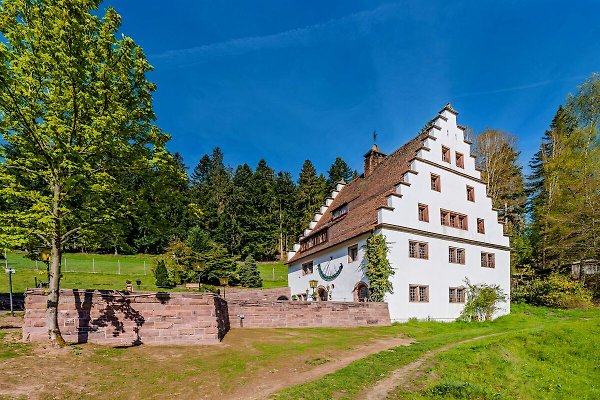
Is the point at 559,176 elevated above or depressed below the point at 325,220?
above

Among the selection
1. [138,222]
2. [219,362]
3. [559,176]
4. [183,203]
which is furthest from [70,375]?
[559,176]

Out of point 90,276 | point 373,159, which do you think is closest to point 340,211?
point 373,159

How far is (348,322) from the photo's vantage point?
2245 cm

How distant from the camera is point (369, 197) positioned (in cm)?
2967

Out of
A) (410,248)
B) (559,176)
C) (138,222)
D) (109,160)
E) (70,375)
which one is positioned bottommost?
(70,375)

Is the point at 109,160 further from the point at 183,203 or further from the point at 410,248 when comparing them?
the point at 410,248

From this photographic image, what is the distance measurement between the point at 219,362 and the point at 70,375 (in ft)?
14.6

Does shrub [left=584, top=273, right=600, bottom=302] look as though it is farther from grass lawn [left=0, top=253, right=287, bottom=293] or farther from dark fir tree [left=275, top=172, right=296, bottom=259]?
dark fir tree [left=275, top=172, right=296, bottom=259]

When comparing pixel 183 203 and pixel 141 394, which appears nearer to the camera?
pixel 141 394

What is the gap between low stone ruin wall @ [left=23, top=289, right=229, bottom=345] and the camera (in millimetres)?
13156

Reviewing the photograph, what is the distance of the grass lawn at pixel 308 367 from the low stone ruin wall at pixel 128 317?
26.0 inches

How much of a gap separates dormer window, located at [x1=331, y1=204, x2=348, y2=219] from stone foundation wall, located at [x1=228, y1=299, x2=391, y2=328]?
1045cm

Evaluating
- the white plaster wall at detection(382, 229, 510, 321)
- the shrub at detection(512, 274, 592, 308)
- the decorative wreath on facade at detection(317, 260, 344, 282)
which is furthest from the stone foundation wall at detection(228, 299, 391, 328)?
the shrub at detection(512, 274, 592, 308)

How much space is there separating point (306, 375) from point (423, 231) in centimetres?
1746
